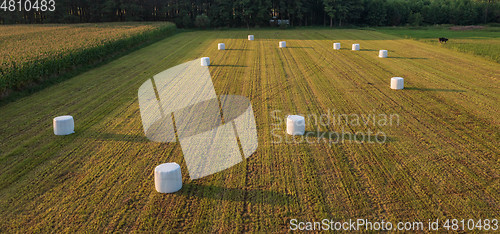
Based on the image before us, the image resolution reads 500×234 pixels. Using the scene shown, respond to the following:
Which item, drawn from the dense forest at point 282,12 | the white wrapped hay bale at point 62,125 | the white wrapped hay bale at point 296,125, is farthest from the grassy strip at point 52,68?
the dense forest at point 282,12

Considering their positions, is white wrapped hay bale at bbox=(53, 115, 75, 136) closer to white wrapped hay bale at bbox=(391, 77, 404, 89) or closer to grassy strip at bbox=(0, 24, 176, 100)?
grassy strip at bbox=(0, 24, 176, 100)

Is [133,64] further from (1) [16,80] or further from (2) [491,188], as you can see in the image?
(2) [491,188]

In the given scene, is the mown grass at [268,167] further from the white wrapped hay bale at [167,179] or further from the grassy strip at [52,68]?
the grassy strip at [52,68]

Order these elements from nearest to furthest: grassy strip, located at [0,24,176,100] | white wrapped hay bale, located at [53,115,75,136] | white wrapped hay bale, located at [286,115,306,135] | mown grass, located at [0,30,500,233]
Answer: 1. mown grass, located at [0,30,500,233]
2. white wrapped hay bale, located at [286,115,306,135]
3. white wrapped hay bale, located at [53,115,75,136]
4. grassy strip, located at [0,24,176,100]

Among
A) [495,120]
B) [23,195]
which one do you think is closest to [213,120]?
[23,195]

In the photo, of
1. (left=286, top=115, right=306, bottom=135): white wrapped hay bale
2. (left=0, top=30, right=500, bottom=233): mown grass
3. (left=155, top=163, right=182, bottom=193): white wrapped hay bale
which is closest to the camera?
(left=0, top=30, right=500, bottom=233): mown grass

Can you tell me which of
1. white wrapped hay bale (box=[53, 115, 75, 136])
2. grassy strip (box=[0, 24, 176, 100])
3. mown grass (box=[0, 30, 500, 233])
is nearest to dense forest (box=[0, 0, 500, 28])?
grassy strip (box=[0, 24, 176, 100])
